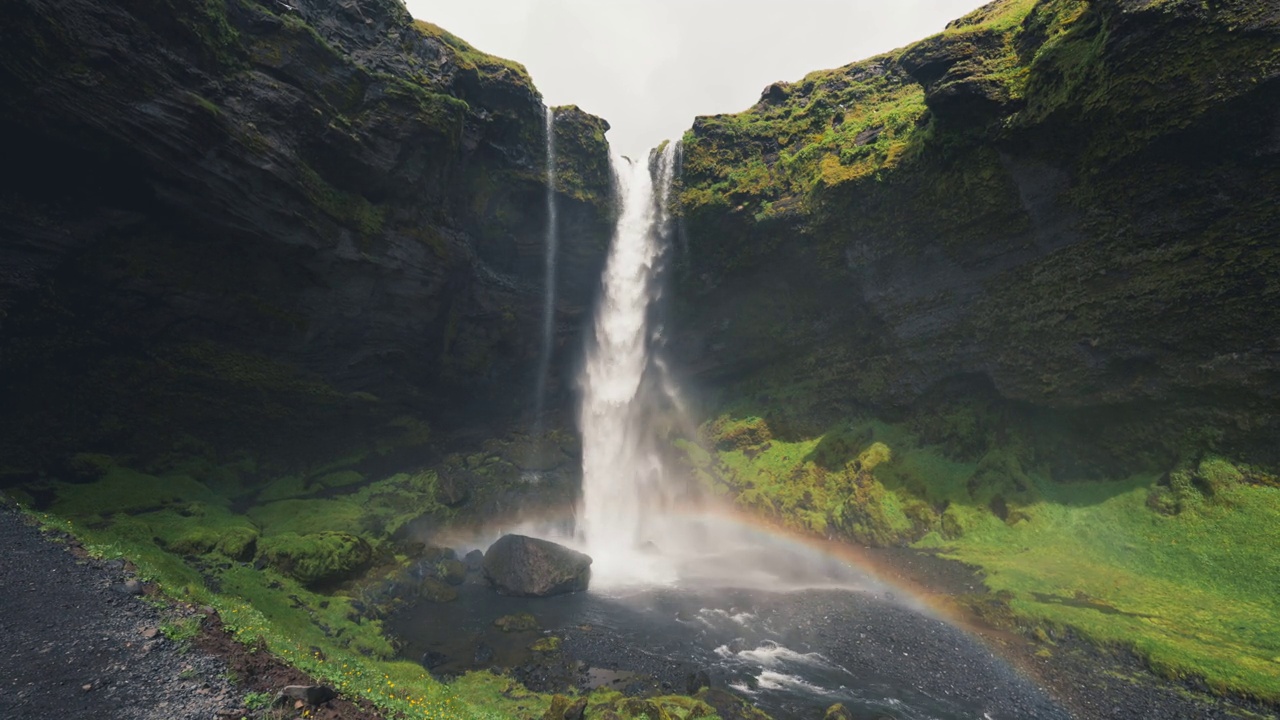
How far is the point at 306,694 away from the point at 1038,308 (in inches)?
1278

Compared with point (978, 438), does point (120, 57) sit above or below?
above

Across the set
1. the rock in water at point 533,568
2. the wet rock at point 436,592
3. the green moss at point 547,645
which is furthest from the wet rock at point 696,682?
the wet rock at point 436,592

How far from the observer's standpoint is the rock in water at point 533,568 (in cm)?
2430

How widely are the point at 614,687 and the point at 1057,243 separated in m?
27.8

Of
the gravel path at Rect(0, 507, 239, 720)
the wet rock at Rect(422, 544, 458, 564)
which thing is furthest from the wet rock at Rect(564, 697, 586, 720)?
the wet rock at Rect(422, 544, 458, 564)

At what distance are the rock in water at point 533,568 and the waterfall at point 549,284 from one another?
15018mm

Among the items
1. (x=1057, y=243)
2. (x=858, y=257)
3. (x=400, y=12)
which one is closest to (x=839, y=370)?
(x=858, y=257)

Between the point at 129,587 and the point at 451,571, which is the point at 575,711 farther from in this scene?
the point at 451,571

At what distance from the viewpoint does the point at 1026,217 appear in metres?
25.4

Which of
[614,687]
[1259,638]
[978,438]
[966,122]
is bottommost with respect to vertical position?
[614,687]

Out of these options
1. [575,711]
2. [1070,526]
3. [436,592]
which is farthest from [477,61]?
[1070,526]

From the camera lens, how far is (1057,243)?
24656 mm

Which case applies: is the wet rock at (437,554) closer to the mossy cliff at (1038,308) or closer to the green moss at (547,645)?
the green moss at (547,645)

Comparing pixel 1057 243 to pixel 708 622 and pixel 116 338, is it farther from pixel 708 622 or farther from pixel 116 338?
pixel 116 338
